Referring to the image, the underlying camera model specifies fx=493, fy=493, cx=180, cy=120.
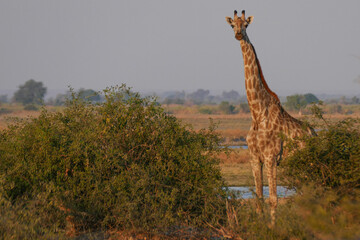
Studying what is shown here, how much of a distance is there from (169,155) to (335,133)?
3.09m

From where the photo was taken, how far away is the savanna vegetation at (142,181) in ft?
26.5

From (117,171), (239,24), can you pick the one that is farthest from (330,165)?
(117,171)

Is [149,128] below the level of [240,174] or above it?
above

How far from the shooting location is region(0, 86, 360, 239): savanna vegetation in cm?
807

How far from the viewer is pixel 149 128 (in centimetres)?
1005

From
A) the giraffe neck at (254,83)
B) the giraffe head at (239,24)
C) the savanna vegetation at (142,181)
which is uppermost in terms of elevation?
the giraffe head at (239,24)

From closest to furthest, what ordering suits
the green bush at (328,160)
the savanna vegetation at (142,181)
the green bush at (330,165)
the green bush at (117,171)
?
1. the savanna vegetation at (142,181)
2. the green bush at (330,165)
3. the green bush at (328,160)
4. the green bush at (117,171)

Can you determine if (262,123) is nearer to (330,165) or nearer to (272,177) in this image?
(272,177)

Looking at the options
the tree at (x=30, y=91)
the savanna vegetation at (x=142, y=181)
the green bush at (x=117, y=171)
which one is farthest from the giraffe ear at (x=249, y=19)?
the tree at (x=30, y=91)

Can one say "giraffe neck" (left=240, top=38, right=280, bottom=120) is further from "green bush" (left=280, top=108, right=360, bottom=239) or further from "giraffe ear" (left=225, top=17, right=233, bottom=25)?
"green bush" (left=280, top=108, right=360, bottom=239)

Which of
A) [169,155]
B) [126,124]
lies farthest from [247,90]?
[126,124]

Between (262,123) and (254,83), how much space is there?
0.82 m

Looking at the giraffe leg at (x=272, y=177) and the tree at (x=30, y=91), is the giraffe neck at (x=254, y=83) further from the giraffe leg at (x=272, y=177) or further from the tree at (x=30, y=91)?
the tree at (x=30, y=91)

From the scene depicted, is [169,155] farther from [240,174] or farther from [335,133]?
[240,174]
